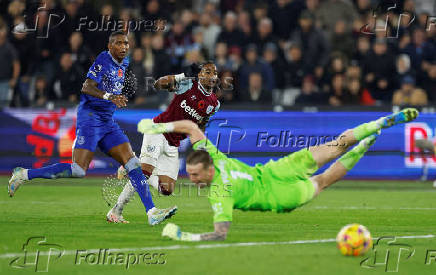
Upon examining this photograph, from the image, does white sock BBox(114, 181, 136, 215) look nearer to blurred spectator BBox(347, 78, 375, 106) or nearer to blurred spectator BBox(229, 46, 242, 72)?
blurred spectator BBox(229, 46, 242, 72)

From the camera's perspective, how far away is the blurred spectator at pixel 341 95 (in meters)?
19.8

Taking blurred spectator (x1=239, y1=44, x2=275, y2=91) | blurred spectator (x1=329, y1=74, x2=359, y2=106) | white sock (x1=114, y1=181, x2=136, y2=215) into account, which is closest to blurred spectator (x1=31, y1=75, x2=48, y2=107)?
blurred spectator (x1=239, y1=44, x2=275, y2=91)

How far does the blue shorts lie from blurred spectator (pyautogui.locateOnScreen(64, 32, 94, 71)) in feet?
29.8

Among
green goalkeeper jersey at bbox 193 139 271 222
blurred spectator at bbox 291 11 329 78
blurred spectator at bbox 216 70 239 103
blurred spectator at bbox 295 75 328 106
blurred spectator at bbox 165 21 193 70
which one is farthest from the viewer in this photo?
blurred spectator at bbox 291 11 329 78

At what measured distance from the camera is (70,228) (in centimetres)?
1094

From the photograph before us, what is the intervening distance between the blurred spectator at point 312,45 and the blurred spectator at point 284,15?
47 centimetres

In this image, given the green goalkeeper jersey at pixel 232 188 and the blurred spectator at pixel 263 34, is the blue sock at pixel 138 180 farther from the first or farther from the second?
the blurred spectator at pixel 263 34

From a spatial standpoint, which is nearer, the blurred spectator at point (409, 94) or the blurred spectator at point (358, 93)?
the blurred spectator at point (409, 94)

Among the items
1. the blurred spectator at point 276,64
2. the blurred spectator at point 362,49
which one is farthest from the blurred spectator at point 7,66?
the blurred spectator at point 362,49

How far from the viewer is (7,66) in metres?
21.0

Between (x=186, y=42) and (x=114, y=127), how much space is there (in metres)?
9.71

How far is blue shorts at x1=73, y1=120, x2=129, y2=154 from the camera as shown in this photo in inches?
442

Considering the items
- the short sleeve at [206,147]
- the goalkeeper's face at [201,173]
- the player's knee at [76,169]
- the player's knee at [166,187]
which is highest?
the short sleeve at [206,147]

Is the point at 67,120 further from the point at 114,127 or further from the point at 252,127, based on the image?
the point at 114,127
